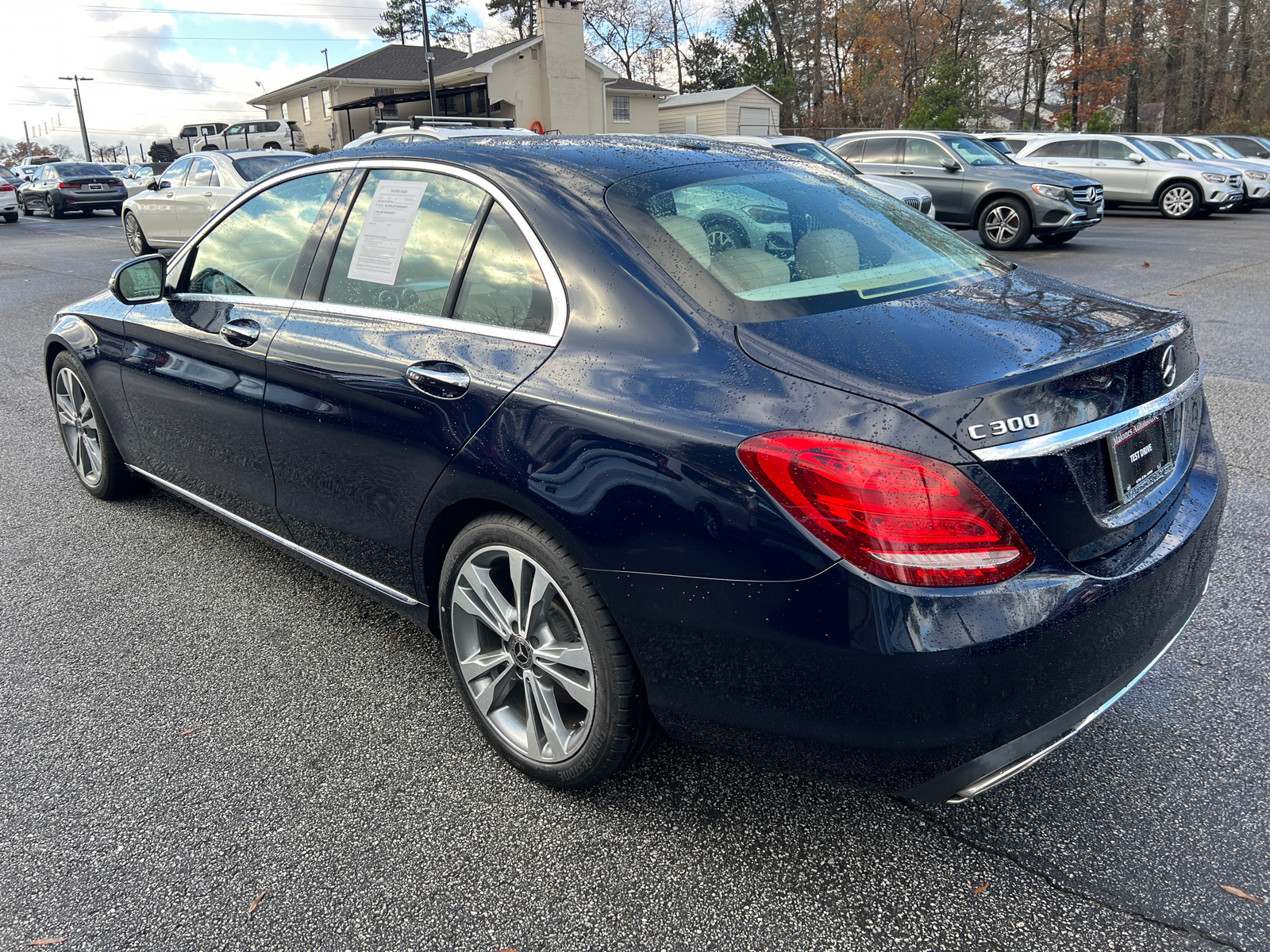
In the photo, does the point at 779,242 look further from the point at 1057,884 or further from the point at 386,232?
the point at 1057,884

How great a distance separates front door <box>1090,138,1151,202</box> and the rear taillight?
2127 centimetres

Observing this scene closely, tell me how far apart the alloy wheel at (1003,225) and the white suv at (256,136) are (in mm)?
32144

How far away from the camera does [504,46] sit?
38875 millimetres

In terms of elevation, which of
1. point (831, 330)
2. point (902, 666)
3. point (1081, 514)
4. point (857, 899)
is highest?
point (831, 330)

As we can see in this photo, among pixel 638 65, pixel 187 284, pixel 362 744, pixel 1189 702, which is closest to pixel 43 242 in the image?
pixel 187 284

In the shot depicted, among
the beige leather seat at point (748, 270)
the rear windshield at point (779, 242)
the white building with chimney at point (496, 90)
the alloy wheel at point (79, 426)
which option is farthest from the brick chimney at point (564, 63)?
the beige leather seat at point (748, 270)

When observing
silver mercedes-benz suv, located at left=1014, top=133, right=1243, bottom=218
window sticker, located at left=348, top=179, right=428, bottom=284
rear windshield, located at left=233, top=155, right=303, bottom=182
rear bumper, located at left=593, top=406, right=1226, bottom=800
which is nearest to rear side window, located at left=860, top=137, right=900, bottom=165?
silver mercedes-benz suv, located at left=1014, top=133, right=1243, bottom=218

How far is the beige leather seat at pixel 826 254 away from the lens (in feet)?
8.31

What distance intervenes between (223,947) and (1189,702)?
107 inches

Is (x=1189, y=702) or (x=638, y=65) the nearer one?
(x=1189, y=702)


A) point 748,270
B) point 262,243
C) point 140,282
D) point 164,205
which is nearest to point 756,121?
point 164,205

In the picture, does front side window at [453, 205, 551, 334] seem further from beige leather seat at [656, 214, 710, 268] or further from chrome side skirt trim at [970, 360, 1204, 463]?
chrome side skirt trim at [970, 360, 1204, 463]

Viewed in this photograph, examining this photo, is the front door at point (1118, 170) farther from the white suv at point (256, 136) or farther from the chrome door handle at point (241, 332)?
the white suv at point (256, 136)

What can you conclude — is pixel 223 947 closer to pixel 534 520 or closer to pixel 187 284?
pixel 534 520
